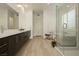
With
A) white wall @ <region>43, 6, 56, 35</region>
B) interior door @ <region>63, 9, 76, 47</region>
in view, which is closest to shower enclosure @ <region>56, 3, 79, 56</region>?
interior door @ <region>63, 9, 76, 47</region>

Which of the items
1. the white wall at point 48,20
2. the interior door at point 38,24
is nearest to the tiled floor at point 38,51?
the white wall at point 48,20

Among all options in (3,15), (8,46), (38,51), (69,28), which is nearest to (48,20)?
(69,28)

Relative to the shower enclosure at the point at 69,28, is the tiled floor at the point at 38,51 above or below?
below

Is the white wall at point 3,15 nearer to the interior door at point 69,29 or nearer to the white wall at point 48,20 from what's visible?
the interior door at point 69,29

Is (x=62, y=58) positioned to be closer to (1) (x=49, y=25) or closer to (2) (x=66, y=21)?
(2) (x=66, y=21)

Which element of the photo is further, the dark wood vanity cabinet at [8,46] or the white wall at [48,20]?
the white wall at [48,20]

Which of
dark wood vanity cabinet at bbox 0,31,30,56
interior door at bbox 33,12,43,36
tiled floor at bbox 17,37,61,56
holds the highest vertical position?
interior door at bbox 33,12,43,36

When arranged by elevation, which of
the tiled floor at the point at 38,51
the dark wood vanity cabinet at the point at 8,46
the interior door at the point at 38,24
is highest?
the interior door at the point at 38,24

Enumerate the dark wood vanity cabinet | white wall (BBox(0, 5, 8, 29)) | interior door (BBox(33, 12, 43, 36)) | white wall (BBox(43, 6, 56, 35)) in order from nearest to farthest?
the dark wood vanity cabinet
white wall (BBox(0, 5, 8, 29))
white wall (BBox(43, 6, 56, 35))
interior door (BBox(33, 12, 43, 36))

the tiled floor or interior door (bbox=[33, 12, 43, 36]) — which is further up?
interior door (bbox=[33, 12, 43, 36])

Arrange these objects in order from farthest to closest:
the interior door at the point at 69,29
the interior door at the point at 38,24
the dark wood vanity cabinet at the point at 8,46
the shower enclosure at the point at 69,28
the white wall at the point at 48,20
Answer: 1. the interior door at the point at 38,24
2. the white wall at the point at 48,20
3. the interior door at the point at 69,29
4. the shower enclosure at the point at 69,28
5. the dark wood vanity cabinet at the point at 8,46

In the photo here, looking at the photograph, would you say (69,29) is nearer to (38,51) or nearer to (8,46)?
(38,51)

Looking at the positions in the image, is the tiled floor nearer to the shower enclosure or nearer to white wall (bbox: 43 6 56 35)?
the shower enclosure

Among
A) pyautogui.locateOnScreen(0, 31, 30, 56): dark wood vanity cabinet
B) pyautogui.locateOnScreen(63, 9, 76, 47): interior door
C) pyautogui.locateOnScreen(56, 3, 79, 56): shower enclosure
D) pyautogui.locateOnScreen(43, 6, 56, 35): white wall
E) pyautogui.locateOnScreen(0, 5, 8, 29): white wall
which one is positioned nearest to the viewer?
pyautogui.locateOnScreen(0, 31, 30, 56): dark wood vanity cabinet
